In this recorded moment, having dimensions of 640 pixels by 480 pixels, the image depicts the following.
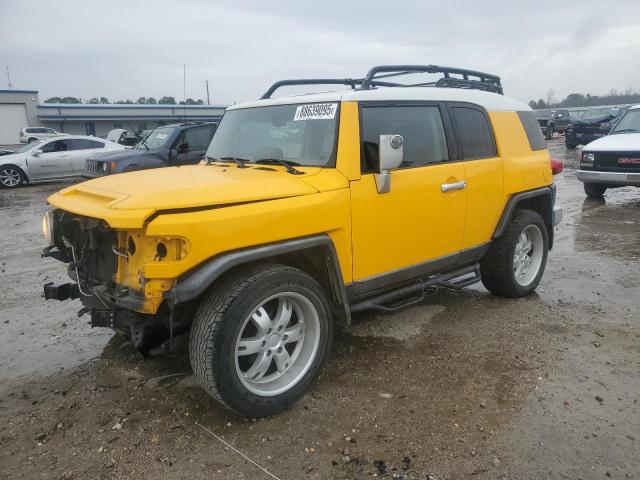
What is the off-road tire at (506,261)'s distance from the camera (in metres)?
4.77

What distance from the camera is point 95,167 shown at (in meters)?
11.7

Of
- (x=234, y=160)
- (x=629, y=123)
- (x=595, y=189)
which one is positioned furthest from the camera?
(x=629, y=123)

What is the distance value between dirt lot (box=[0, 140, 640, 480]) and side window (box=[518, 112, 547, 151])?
1.56m

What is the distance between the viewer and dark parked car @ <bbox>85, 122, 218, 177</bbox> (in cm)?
1112

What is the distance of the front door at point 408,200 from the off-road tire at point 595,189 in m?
7.82

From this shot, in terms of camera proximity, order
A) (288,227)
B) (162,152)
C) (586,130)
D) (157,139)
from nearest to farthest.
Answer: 1. (288,227)
2. (162,152)
3. (157,139)
4. (586,130)

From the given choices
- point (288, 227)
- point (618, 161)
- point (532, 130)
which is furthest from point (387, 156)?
point (618, 161)

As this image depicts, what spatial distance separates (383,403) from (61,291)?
2255 mm

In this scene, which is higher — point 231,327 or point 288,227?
point 288,227

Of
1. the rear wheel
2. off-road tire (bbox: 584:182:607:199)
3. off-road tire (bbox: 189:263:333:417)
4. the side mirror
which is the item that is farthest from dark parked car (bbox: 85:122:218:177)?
off-road tire (bbox: 189:263:333:417)

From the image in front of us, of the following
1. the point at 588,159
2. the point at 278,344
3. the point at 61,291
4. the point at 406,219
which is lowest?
the point at 278,344

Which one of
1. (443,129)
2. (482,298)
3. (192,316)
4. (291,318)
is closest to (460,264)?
(482,298)

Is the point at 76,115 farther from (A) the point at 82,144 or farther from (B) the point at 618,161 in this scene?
(B) the point at 618,161

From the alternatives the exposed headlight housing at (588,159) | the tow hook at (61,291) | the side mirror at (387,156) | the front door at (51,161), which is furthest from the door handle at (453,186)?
the front door at (51,161)
